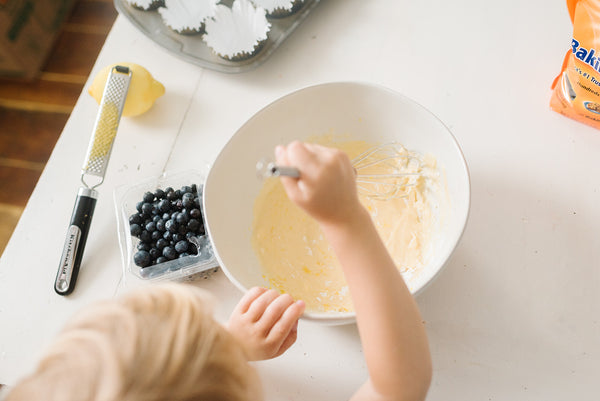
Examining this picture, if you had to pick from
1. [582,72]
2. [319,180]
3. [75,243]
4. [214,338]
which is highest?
[582,72]

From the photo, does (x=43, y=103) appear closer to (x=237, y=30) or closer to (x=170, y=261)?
(x=237, y=30)

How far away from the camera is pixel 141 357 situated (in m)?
0.46

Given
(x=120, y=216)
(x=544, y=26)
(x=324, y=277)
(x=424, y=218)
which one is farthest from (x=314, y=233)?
(x=544, y=26)

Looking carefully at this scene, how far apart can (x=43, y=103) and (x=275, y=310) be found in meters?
1.37

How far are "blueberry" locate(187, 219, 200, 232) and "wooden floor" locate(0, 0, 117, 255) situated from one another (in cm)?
104

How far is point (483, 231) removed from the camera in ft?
2.49

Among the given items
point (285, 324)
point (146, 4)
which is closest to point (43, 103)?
point (146, 4)

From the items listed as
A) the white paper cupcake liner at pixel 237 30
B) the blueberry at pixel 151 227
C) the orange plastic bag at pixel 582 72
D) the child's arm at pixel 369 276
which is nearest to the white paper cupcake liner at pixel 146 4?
the white paper cupcake liner at pixel 237 30

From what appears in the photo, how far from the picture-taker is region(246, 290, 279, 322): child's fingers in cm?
66

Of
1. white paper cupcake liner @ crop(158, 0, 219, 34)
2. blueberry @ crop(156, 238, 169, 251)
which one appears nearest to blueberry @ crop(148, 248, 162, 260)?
blueberry @ crop(156, 238, 169, 251)

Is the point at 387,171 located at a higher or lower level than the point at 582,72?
lower

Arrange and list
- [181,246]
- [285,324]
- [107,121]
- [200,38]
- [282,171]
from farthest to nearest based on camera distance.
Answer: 1. [200,38]
2. [107,121]
3. [181,246]
4. [285,324]
5. [282,171]

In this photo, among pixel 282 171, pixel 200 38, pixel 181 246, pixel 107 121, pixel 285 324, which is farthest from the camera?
pixel 200 38

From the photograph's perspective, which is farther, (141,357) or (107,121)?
(107,121)
